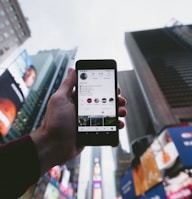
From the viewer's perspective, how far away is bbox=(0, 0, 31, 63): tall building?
172 ft

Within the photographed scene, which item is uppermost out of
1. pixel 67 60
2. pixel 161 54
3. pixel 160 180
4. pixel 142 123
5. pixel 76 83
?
pixel 67 60

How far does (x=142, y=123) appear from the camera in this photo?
58.2 m

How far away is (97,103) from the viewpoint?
2436 millimetres

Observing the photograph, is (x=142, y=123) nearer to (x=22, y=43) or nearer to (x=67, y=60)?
(x=22, y=43)

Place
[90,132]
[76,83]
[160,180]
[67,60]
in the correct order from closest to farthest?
[90,132], [76,83], [160,180], [67,60]

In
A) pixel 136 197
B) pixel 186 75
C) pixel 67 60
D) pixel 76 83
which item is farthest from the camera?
pixel 67 60

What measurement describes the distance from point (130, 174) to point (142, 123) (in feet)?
129

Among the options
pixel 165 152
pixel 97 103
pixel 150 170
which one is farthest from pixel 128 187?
pixel 97 103

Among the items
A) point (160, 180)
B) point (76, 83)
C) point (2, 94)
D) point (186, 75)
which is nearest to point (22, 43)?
point (2, 94)

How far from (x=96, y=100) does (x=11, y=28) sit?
209 ft

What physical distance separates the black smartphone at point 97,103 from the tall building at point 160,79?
2890 centimetres

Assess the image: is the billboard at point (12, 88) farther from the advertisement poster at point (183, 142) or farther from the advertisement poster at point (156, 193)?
the advertisement poster at point (183, 142)

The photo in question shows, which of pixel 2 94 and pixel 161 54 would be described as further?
pixel 161 54

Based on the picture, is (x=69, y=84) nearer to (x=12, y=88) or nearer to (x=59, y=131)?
(x=59, y=131)
